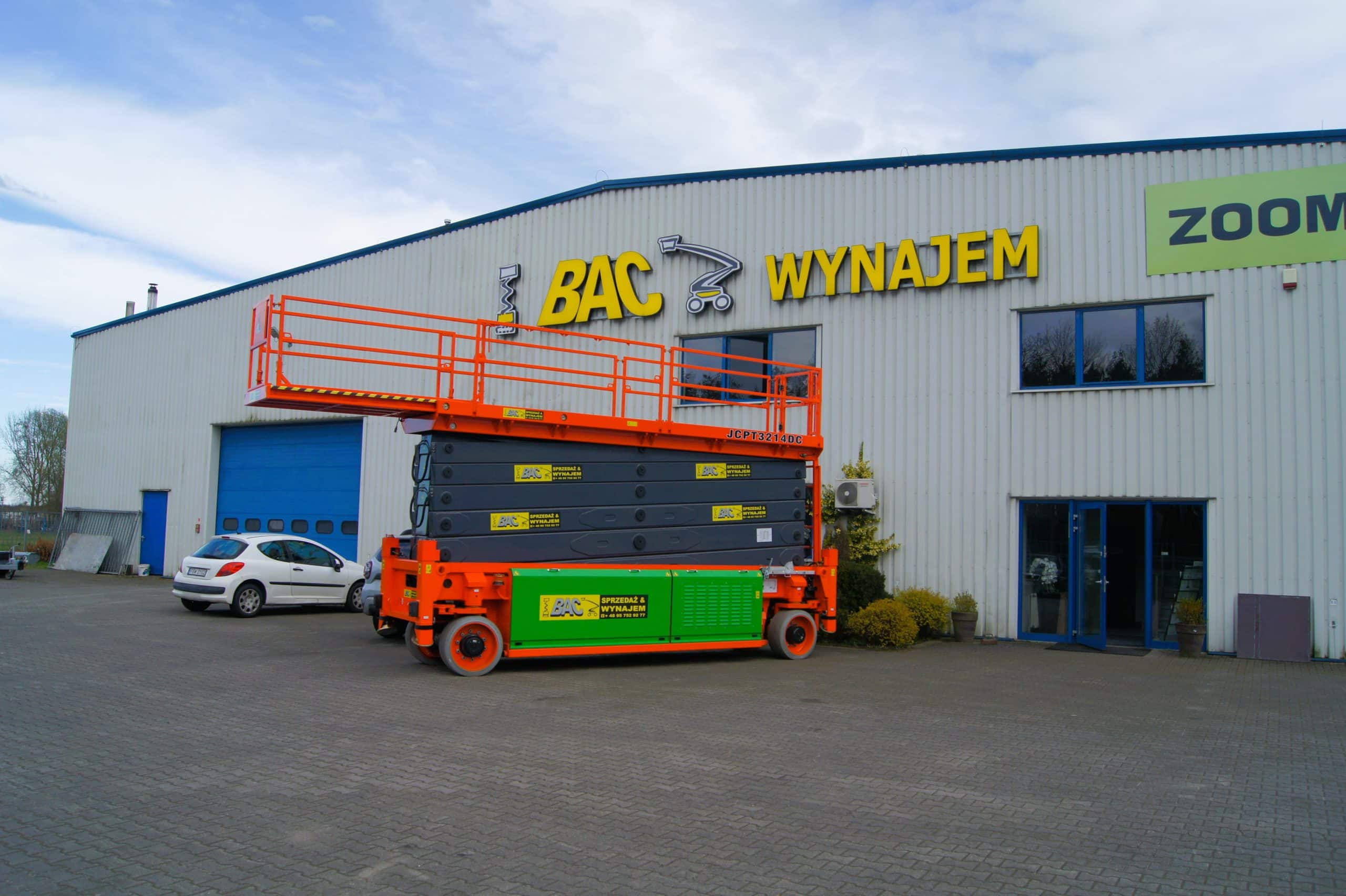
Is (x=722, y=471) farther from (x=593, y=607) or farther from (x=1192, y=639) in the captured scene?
(x=1192, y=639)

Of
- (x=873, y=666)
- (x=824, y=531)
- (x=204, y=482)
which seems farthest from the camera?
(x=204, y=482)

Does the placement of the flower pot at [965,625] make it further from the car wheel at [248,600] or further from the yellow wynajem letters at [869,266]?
the car wheel at [248,600]

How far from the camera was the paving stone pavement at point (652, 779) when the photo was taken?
4.89 m

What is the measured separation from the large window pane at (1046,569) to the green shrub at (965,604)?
718 mm

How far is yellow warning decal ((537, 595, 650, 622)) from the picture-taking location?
11.5 metres

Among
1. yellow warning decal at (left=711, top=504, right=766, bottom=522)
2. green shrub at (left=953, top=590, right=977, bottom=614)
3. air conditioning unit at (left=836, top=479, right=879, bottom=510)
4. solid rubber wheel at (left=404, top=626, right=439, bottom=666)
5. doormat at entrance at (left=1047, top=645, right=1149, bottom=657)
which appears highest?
air conditioning unit at (left=836, top=479, right=879, bottom=510)

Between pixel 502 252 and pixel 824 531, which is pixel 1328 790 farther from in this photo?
pixel 502 252

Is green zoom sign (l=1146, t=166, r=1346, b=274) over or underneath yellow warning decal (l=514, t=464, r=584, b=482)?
over

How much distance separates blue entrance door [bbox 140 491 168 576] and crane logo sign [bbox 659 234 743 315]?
18.1 metres

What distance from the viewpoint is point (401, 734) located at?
788 centimetres

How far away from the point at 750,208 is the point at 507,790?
13890mm

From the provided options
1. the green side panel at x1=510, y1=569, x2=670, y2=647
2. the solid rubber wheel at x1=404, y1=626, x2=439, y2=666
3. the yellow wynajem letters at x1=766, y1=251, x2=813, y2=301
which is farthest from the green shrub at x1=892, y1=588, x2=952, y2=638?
the solid rubber wheel at x1=404, y1=626, x2=439, y2=666

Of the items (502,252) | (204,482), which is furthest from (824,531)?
(204,482)

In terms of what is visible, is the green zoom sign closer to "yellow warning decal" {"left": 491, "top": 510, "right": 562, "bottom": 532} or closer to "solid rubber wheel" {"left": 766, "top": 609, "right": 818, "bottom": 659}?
"solid rubber wheel" {"left": 766, "top": 609, "right": 818, "bottom": 659}
